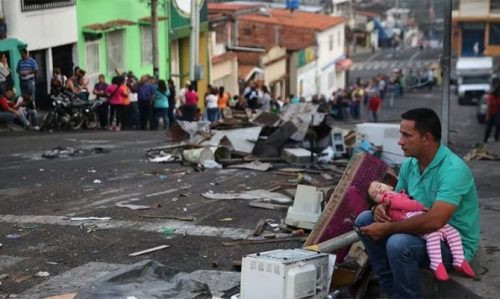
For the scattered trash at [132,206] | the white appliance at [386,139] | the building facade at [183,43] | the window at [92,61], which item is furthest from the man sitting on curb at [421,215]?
the building facade at [183,43]

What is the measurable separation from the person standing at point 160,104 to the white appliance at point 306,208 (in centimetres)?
1321

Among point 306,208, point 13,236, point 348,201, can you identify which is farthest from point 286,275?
point 13,236

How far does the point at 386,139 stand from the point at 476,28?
165ft

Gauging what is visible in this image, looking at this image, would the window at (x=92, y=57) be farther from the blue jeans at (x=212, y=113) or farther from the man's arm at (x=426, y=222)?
the man's arm at (x=426, y=222)

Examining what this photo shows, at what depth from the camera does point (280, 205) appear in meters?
9.92

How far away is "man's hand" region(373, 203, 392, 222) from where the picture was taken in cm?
536

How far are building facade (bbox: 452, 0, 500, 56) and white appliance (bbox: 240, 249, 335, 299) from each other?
5654 centimetres

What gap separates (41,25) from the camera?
24344 mm

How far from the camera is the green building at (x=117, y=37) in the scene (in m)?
27.4

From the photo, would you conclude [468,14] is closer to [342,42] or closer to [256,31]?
[342,42]

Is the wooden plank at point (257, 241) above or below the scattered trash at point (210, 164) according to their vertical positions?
below

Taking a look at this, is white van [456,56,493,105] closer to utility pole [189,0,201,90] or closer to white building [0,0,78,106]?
utility pole [189,0,201,90]

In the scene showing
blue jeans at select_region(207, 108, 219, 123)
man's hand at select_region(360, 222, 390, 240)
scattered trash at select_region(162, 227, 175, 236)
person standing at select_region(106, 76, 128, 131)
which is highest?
person standing at select_region(106, 76, 128, 131)

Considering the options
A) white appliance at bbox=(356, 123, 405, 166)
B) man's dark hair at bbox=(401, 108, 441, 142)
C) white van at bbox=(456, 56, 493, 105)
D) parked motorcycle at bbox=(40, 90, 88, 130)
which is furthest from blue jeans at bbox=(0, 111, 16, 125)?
white van at bbox=(456, 56, 493, 105)
